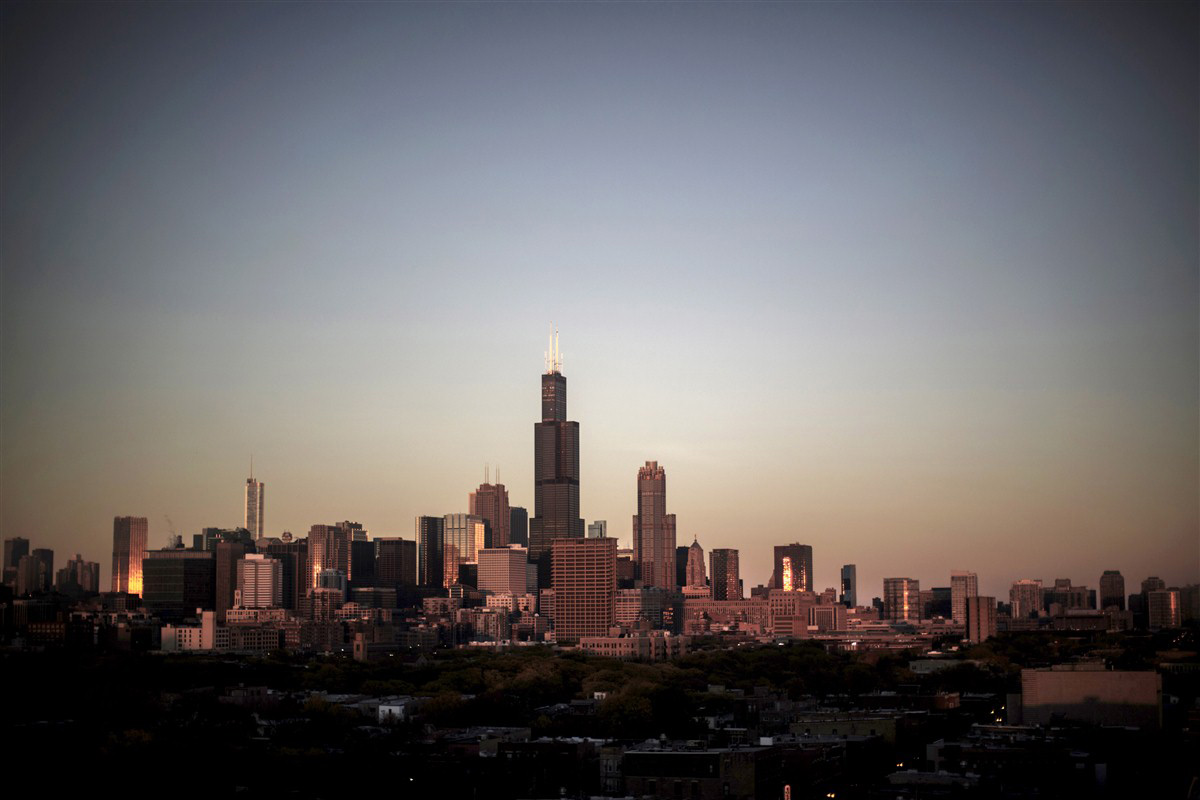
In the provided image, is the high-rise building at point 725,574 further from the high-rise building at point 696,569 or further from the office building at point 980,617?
the office building at point 980,617

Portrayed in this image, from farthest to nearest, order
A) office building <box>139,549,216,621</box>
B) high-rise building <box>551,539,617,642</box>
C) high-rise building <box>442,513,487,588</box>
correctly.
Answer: high-rise building <box>442,513,487,588</box>
high-rise building <box>551,539,617,642</box>
office building <box>139,549,216,621</box>

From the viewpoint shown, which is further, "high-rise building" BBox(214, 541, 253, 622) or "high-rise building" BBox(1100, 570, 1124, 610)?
"high-rise building" BBox(214, 541, 253, 622)

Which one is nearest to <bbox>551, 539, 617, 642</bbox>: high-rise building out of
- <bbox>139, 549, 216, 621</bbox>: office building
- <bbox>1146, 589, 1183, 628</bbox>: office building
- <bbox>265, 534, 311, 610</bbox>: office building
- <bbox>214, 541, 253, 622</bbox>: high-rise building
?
<bbox>265, 534, 311, 610</bbox>: office building

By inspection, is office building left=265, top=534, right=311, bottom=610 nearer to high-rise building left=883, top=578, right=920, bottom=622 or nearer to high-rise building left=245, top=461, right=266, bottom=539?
high-rise building left=245, top=461, right=266, bottom=539

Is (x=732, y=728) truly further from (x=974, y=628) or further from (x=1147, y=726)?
(x=974, y=628)

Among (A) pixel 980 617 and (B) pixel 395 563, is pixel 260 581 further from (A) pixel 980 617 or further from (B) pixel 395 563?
(A) pixel 980 617

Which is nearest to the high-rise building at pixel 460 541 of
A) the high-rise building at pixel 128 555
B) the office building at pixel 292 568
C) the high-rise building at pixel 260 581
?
the office building at pixel 292 568
